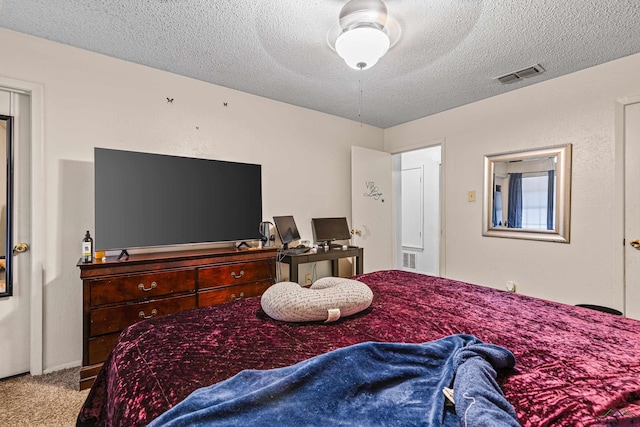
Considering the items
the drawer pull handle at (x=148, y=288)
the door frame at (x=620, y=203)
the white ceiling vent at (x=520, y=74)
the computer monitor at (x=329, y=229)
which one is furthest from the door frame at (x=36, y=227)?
the door frame at (x=620, y=203)

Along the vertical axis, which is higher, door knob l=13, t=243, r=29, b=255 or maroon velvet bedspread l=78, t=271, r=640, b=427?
door knob l=13, t=243, r=29, b=255

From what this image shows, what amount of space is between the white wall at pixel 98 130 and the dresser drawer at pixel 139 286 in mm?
508

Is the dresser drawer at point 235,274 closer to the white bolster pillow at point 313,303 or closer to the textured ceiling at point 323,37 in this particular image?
the white bolster pillow at point 313,303

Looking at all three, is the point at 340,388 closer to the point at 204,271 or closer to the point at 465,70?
the point at 204,271

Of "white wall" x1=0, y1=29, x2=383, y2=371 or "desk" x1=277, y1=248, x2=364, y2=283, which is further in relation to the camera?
"desk" x1=277, y1=248, x2=364, y2=283

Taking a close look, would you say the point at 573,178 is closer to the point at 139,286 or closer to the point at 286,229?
the point at 286,229

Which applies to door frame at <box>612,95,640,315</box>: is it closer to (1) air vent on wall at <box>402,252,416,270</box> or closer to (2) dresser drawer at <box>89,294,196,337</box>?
(1) air vent on wall at <box>402,252,416,270</box>

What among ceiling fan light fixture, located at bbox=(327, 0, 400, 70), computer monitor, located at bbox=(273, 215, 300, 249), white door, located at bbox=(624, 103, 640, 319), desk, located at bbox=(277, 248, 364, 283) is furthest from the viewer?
computer monitor, located at bbox=(273, 215, 300, 249)

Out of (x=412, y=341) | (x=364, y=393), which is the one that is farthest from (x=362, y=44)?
(x=364, y=393)

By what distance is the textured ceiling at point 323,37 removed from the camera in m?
1.87

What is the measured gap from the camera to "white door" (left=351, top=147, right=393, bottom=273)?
4.07 meters

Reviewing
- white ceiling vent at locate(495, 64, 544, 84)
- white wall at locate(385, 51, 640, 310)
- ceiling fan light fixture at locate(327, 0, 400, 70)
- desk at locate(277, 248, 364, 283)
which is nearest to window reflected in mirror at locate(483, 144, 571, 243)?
white wall at locate(385, 51, 640, 310)

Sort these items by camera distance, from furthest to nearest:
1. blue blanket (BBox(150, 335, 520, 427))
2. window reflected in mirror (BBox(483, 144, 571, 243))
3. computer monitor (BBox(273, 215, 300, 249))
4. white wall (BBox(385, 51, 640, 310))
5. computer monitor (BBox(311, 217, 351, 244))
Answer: computer monitor (BBox(311, 217, 351, 244)) → computer monitor (BBox(273, 215, 300, 249)) → window reflected in mirror (BBox(483, 144, 571, 243)) → white wall (BBox(385, 51, 640, 310)) → blue blanket (BBox(150, 335, 520, 427))

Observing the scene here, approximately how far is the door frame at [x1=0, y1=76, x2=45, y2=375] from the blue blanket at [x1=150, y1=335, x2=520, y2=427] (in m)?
2.27
